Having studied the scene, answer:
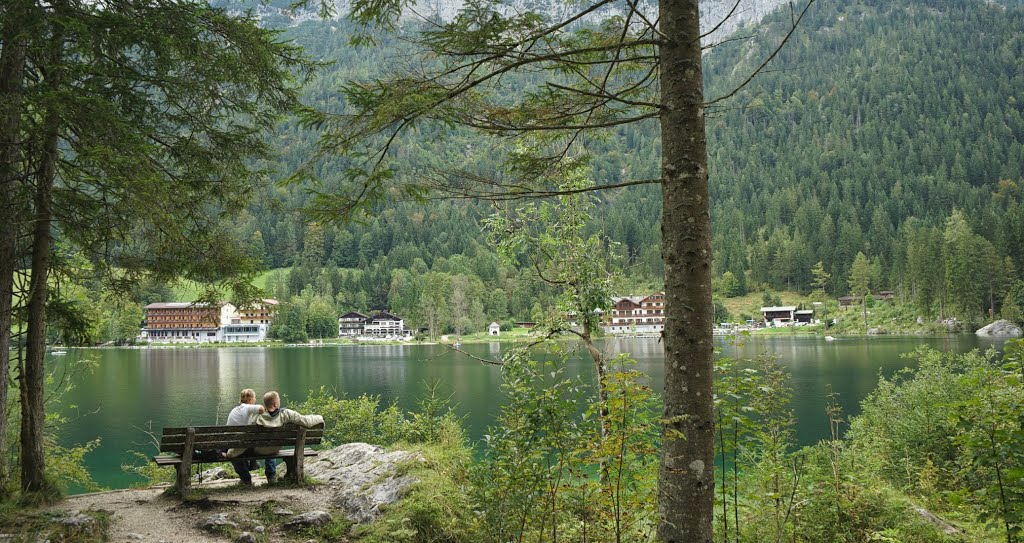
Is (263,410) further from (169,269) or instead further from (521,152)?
(521,152)

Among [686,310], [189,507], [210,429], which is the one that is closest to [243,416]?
[210,429]

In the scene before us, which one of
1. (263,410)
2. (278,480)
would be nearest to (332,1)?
(263,410)

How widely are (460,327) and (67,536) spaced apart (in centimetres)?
9816

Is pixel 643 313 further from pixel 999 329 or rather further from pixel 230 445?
pixel 230 445

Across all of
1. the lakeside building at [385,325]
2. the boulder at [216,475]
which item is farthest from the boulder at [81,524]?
the lakeside building at [385,325]

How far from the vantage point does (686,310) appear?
3.44 meters

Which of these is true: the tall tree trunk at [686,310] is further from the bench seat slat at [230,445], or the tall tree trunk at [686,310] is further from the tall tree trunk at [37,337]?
the tall tree trunk at [37,337]

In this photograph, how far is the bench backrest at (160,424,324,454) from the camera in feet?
23.2

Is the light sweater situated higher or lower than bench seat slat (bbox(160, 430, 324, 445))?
higher

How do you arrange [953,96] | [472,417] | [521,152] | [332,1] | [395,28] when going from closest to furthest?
[395,28] < [521,152] < [332,1] < [472,417] < [953,96]

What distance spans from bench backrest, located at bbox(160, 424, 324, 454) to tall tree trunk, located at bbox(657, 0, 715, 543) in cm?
545

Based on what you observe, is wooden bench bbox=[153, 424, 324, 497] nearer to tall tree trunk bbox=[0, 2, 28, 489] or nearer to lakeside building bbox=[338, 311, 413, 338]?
tall tree trunk bbox=[0, 2, 28, 489]

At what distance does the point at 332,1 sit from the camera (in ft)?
18.6

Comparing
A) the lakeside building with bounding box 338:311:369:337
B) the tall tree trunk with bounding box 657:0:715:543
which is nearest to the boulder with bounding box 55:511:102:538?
the tall tree trunk with bounding box 657:0:715:543
